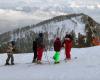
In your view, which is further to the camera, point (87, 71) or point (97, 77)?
point (87, 71)

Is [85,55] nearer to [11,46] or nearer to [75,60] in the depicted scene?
[75,60]

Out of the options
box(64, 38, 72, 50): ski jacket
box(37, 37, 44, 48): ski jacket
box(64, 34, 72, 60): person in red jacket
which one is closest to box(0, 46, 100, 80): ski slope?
box(64, 34, 72, 60): person in red jacket

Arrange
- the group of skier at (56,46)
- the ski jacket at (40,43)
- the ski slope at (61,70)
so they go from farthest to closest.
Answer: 1. the ski jacket at (40,43)
2. the group of skier at (56,46)
3. the ski slope at (61,70)

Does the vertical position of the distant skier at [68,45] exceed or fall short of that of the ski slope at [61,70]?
it exceeds it

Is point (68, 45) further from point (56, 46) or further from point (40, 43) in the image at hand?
point (40, 43)

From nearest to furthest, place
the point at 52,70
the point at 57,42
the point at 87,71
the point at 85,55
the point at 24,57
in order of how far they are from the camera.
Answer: the point at 87,71 → the point at 52,70 → the point at 57,42 → the point at 85,55 → the point at 24,57

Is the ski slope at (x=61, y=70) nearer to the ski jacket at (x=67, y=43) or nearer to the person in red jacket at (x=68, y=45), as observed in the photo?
the person in red jacket at (x=68, y=45)

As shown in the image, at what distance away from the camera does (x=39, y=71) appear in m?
23.0

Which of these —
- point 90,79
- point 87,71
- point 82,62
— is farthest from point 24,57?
point 90,79

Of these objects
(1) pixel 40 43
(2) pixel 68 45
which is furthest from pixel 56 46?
(1) pixel 40 43

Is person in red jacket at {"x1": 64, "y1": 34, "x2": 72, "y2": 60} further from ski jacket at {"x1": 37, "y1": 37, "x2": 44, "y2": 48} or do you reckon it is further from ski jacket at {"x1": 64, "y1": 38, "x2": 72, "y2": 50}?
ski jacket at {"x1": 37, "y1": 37, "x2": 44, "y2": 48}

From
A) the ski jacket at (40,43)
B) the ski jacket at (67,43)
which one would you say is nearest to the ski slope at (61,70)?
the ski jacket at (67,43)

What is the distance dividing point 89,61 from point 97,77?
611 centimetres

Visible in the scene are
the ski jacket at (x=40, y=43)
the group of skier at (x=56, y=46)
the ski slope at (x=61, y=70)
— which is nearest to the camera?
the ski slope at (x=61, y=70)
